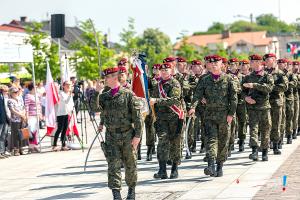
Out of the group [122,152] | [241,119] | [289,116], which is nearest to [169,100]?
[122,152]

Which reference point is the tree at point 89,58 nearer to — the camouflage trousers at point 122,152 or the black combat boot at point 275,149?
the black combat boot at point 275,149

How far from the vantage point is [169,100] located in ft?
42.4

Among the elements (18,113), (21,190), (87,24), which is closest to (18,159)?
(18,113)

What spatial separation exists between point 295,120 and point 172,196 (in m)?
9.30

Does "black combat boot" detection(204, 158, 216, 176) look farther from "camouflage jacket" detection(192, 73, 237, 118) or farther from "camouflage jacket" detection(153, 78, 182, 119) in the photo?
"camouflage jacket" detection(153, 78, 182, 119)

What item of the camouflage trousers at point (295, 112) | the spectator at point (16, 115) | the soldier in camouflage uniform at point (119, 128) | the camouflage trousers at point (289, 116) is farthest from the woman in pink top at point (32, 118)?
the soldier in camouflage uniform at point (119, 128)

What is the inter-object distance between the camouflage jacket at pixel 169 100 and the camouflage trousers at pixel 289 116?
6.01 m

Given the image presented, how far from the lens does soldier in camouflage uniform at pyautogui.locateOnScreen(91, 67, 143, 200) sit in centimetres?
1065

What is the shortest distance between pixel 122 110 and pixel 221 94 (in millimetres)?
2934

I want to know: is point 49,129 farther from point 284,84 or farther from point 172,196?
point 172,196

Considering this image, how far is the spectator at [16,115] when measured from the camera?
19.6 metres

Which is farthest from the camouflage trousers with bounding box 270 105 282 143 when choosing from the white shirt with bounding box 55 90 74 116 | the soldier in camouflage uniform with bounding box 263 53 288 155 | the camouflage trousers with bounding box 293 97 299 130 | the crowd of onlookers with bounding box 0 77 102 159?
the white shirt with bounding box 55 90 74 116

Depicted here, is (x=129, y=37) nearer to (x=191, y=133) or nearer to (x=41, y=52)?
(x=41, y=52)

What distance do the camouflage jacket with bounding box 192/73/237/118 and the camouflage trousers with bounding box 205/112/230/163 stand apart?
5.3 inches
